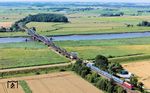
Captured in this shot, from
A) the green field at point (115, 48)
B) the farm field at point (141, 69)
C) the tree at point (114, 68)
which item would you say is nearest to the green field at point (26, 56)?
the green field at point (115, 48)

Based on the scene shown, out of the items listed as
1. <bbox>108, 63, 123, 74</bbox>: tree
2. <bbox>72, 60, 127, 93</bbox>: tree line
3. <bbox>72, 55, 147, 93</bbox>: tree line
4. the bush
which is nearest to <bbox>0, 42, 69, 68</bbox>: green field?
<bbox>72, 60, 127, 93</bbox>: tree line

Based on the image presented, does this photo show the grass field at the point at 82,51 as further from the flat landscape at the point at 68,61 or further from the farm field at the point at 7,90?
the farm field at the point at 7,90

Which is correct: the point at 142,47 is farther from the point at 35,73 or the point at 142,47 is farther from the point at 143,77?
the point at 35,73

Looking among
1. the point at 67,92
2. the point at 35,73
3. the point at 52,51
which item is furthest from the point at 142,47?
the point at 67,92

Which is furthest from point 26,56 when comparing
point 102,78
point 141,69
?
point 102,78

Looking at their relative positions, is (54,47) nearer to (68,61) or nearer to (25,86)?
(68,61)

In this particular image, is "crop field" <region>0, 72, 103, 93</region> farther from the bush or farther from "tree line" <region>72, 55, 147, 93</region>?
"tree line" <region>72, 55, 147, 93</region>
